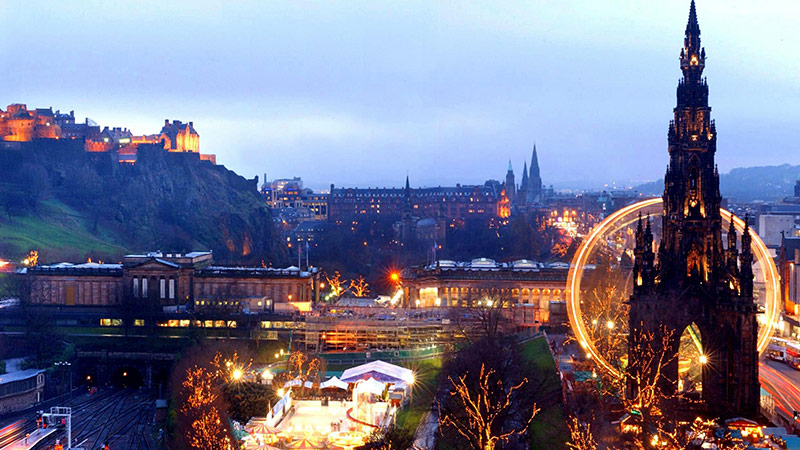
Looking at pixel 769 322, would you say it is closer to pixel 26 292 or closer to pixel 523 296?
pixel 523 296

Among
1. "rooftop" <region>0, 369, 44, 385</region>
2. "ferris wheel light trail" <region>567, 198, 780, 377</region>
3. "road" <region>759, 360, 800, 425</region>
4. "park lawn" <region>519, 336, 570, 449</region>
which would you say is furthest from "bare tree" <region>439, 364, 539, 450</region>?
"rooftop" <region>0, 369, 44, 385</region>

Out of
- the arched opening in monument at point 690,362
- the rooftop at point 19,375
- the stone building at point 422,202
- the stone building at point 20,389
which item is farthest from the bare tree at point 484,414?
the stone building at point 422,202

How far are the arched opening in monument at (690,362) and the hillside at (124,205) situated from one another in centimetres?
8566

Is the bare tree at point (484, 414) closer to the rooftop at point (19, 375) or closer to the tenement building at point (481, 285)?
the rooftop at point (19, 375)

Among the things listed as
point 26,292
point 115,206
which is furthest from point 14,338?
point 115,206

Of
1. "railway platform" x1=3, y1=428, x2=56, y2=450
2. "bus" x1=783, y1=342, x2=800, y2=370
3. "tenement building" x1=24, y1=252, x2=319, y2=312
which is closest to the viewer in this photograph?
"railway platform" x1=3, y1=428, x2=56, y2=450

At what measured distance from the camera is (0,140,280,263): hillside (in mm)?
122875

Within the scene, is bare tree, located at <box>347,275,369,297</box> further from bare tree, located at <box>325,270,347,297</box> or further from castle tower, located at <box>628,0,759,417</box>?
castle tower, located at <box>628,0,759,417</box>

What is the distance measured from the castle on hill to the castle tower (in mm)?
135789

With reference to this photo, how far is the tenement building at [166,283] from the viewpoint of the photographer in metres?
81.4

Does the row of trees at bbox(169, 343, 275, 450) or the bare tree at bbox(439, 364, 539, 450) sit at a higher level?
the bare tree at bbox(439, 364, 539, 450)

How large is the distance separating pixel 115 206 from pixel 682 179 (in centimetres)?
12187

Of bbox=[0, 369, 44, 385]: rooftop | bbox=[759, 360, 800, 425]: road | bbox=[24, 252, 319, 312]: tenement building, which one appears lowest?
bbox=[0, 369, 44, 385]: rooftop

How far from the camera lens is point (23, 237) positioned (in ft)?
361
